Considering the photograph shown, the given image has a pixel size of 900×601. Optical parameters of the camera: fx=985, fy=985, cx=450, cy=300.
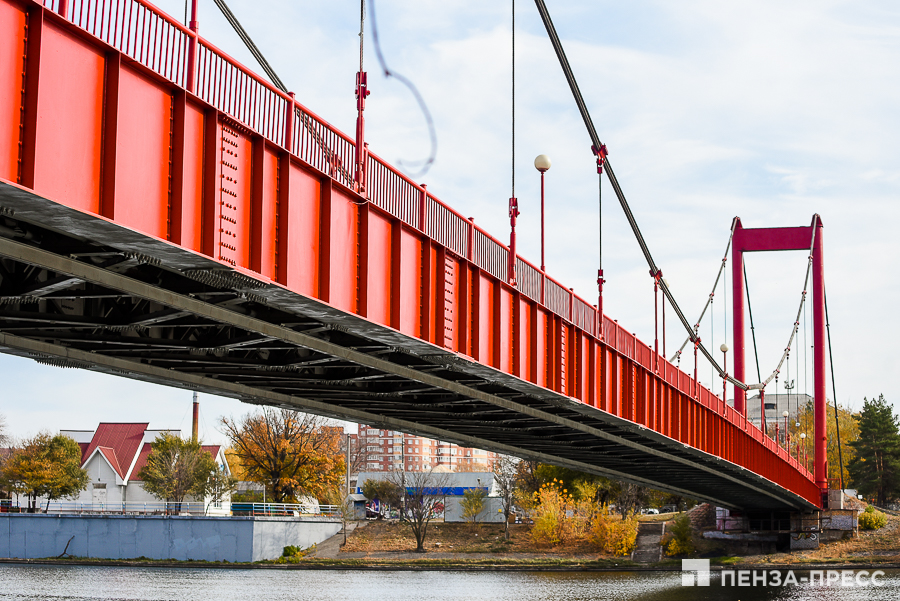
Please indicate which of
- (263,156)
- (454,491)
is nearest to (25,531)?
(454,491)

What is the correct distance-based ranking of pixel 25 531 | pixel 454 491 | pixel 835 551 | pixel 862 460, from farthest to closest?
pixel 454 491
pixel 862 460
pixel 25 531
pixel 835 551

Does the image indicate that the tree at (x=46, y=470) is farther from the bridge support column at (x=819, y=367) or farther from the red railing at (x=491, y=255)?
the red railing at (x=491, y=255)

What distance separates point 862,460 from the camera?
94.0 metres

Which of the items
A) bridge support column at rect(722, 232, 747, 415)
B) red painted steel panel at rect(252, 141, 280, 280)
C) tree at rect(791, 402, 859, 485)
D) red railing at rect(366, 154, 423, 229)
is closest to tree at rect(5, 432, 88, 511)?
bridge support column at rect(722, 232, 747, 415)

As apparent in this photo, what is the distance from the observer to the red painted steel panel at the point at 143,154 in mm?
11141

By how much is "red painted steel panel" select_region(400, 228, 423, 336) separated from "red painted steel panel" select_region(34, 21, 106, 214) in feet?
23.9

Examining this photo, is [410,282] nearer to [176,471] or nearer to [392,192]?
[392,192]

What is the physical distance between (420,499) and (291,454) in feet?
44.8

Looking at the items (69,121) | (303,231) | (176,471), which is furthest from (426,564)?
(69,121)

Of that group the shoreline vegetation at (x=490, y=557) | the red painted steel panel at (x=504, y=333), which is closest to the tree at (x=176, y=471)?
the shoreline vegetation at (x=490, y=557)

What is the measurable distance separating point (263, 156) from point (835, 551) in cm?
5886

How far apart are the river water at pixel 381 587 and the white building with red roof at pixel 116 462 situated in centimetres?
2895

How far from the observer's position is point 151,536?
70812mm

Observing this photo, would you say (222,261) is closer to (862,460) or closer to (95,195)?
(95,195)
